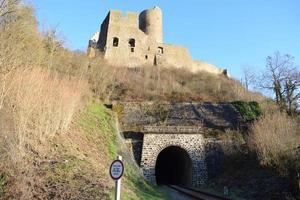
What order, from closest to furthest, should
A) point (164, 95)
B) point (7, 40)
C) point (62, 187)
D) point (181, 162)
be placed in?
point (62, 187)
point (7, 40)
point (181, 162)
point (164, 95)

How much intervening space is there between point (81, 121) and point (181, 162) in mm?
11238

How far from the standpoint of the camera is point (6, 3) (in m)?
10.2

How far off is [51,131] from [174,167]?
54.3 feet

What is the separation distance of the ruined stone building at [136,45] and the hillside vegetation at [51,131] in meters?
20.0

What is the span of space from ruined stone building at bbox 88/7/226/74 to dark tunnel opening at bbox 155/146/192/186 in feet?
49.4

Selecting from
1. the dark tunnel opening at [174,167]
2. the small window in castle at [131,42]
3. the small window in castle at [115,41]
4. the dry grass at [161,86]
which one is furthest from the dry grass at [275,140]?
the small window in castle at [131,42]

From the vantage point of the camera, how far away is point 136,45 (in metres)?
39.5

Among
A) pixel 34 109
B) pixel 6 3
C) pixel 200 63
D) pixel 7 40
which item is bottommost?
pixel 34 109

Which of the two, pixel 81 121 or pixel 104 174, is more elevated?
pixel 81 121

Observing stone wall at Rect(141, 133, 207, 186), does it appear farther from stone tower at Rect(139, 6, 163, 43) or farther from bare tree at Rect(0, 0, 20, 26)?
stone tower at Rect(139, 6, 163, 43)

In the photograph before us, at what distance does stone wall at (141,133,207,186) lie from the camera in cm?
1789

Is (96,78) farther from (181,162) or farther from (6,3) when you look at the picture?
(6,3)

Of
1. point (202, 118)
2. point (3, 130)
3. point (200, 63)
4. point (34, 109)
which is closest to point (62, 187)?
point (3, 130)

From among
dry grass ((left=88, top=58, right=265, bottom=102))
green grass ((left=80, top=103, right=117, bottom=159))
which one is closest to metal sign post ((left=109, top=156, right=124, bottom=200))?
green grass ((left=80, top=103, right=117, bottom=159))
